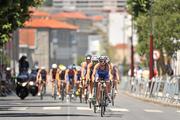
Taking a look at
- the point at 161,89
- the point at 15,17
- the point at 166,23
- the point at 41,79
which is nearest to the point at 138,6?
the point at 166,23

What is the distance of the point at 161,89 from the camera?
50.9 metres

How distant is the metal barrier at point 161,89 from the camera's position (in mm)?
46625

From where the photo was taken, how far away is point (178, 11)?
186ft

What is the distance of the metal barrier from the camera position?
46625 millimetres

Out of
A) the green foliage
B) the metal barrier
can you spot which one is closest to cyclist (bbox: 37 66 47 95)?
the metal barrier

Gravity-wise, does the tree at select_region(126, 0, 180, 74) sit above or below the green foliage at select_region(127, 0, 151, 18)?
below

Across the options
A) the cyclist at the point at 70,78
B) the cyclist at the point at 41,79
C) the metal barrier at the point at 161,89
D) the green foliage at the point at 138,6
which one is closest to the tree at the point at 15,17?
the cyclist at the point at 41,79

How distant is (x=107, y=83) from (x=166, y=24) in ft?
75.9

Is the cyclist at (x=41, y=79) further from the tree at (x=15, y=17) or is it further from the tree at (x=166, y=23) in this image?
the tree at (x=166, y=23)

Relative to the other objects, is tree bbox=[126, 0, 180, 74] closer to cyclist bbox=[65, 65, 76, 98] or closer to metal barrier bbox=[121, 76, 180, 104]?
metal barrier bbox=[121, 76, 180, 104]

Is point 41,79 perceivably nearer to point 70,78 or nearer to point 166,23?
point 70,78

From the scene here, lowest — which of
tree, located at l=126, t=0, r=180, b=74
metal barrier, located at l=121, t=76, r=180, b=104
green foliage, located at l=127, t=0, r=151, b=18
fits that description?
metal barrier, located at l=121, t=76, r=180, b=104

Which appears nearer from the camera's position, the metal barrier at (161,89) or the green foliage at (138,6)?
the metal barrier at (161,89)

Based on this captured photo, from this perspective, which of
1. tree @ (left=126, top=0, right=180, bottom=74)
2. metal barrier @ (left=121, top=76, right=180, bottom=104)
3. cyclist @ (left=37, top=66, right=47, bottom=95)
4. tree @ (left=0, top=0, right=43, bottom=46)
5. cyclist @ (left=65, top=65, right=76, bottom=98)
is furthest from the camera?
tree @ (left=126, top=0, right=180, bottom=74)
